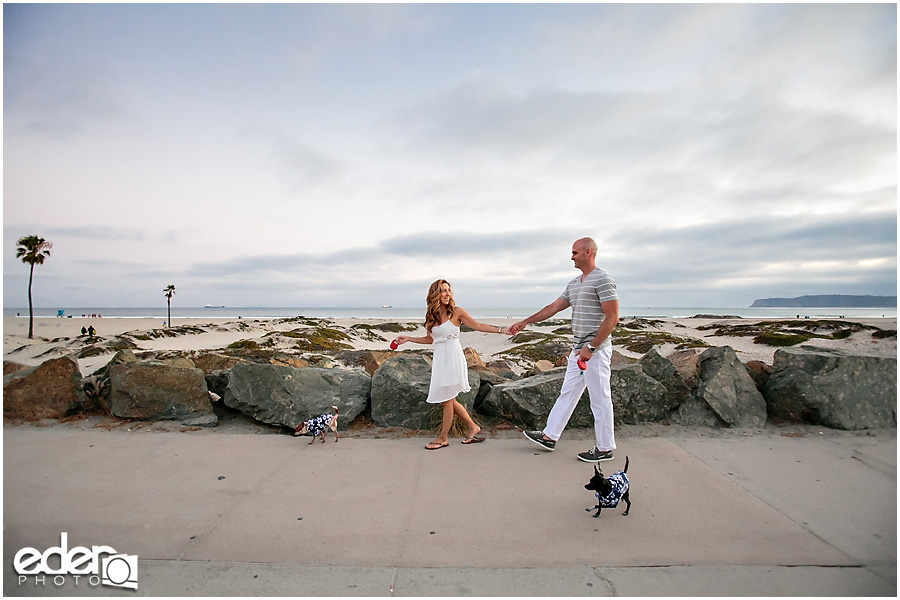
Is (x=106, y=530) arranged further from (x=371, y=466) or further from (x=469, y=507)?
(x=469, y=507)

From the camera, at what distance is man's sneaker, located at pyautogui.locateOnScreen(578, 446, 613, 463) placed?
14.9ft

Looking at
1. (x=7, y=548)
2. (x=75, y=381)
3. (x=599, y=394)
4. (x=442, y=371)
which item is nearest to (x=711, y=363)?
(x=599, y=394)

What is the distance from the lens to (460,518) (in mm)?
3338

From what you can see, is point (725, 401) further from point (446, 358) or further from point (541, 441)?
point (446, 358)

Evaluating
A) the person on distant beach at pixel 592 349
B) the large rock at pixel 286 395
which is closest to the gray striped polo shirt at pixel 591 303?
the person on distant beach at pixel 592 349

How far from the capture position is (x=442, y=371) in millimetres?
5207

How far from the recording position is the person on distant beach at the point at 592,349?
14.9 feet

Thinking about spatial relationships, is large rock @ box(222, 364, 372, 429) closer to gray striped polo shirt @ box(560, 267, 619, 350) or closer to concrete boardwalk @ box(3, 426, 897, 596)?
concrete boardwalk @ box(3, 426, 897, 596)

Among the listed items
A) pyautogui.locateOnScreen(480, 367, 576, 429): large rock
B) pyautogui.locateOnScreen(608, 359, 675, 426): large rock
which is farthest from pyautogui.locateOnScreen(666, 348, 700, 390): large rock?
pyautogui.locateOnScreen(480, 367, 576, 429): large rock

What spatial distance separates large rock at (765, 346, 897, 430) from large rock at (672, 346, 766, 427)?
258 mm

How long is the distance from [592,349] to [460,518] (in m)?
2.04

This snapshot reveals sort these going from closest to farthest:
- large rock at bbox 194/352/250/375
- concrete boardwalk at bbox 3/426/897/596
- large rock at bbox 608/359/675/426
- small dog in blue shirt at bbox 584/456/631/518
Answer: concrete boardwalk at bbox 3/426/897/596
small dog in blue shirt at bbox 584/456/631/518
large rock at bbox 608/359/675/426
large rock at bbox 194/352/250/375

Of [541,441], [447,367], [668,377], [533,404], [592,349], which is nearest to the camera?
[592,349]

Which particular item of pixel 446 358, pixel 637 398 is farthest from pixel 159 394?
pixel 637 398
